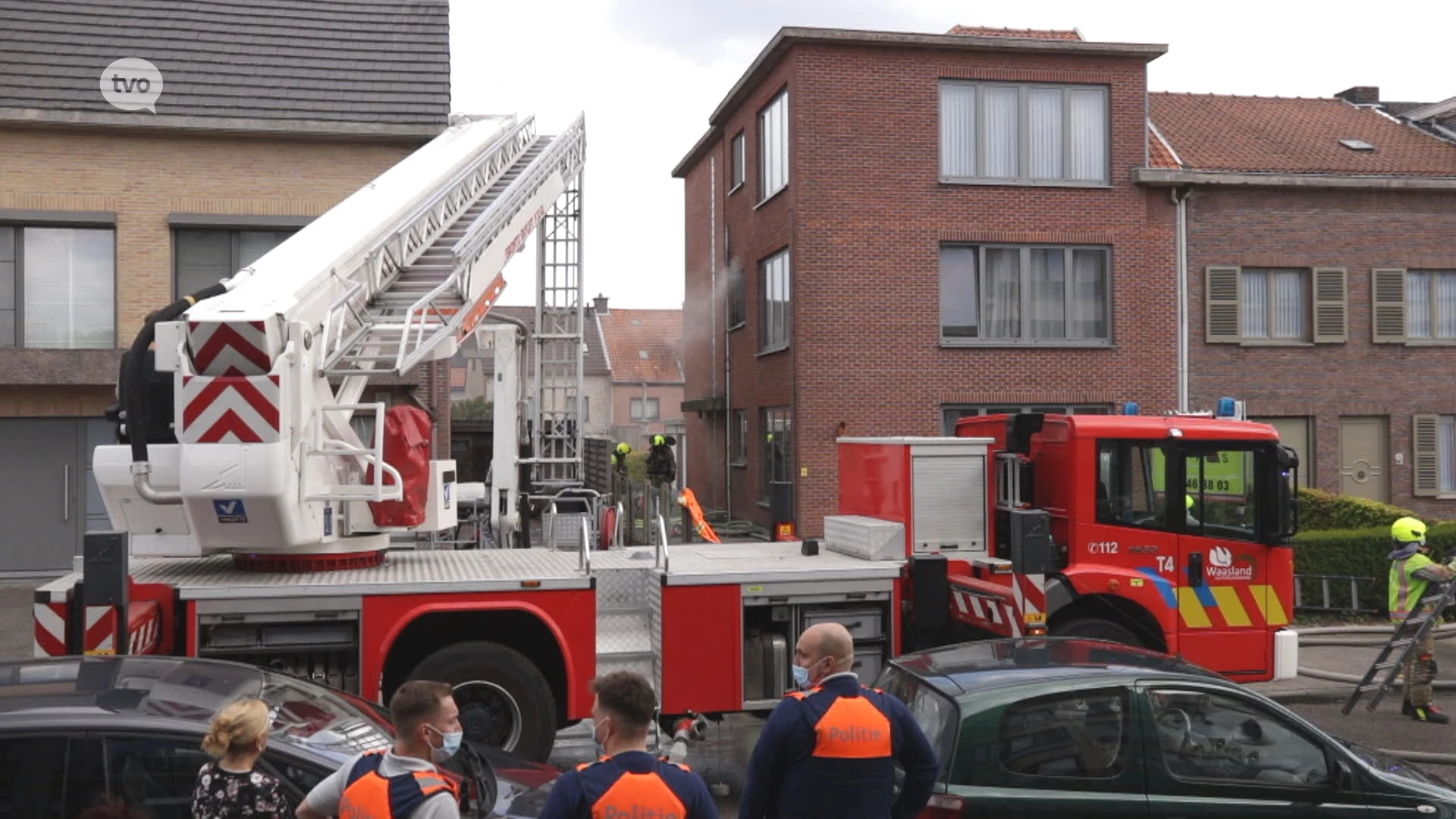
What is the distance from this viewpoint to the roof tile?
867 inches

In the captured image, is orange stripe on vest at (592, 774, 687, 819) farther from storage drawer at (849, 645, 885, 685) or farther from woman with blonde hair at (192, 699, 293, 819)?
storage drawer at (849, 645, 885, 685)

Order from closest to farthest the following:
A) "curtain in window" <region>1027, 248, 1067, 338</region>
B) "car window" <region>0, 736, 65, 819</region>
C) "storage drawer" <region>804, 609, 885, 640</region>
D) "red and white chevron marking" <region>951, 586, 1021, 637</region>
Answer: "car window" <region>0, 736, 65, 819</region>, "red and white chevron marking" <region>951, 586, 1021, 637</region>, "storage drawer" <region>804, 609, 885, 640</region>, "curtain in window" <region>1027, 248, 1067, 338</region>

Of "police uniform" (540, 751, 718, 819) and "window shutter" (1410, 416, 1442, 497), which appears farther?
"window shutter" (1410, 416, 1442, 497)

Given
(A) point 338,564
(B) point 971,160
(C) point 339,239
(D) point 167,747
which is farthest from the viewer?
(B) point 971,160

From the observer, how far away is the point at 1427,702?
10.7m

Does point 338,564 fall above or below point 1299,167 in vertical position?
below

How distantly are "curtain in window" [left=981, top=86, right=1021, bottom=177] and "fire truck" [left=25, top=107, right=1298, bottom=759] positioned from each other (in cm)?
1129

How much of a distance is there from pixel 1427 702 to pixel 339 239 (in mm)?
9745

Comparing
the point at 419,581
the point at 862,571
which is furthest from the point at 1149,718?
the point at 419,581

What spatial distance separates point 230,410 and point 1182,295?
693 inches

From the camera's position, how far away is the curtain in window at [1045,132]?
21062 millimetres

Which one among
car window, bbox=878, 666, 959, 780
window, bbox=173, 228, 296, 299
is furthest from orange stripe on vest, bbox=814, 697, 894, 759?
window, bbox=173, 228, 296, 299

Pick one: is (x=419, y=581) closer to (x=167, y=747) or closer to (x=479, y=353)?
(x=167, y=747)

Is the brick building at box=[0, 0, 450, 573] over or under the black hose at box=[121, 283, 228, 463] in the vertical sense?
over
